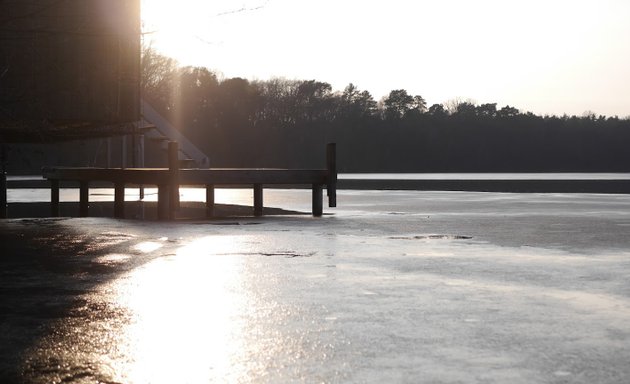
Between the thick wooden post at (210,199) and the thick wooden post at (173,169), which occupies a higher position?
the thick wooden post at (173,169)

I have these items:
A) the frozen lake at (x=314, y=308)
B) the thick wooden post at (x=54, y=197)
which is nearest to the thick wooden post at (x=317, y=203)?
the frozen lake at (x=314, y=308)

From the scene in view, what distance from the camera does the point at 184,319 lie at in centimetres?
663

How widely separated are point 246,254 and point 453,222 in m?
7.46

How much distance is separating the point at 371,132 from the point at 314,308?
→ 106507 millimetres

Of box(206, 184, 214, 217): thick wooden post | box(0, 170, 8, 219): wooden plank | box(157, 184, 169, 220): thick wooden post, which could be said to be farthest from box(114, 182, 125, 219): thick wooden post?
box(157, 184, 169, 220): thick wooden post

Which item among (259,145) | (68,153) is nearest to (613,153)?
(259,145)

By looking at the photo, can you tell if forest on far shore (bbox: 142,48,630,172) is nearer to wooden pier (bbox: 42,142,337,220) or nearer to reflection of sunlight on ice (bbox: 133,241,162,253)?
wooden pier (bbox: 42,142,337,220)

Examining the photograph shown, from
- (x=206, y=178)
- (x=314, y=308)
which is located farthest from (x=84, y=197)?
(x=314, y=308)

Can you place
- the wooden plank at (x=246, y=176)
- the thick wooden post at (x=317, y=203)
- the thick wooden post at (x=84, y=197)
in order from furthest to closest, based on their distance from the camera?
1. the thick wooden post at (x=84, y=197)
2. the thick wooden post at (x=317, y=203)
3. the wooden plank at (x=246, y=176)

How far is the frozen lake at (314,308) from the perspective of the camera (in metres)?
5.05

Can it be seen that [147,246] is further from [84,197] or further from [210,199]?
[84,197]

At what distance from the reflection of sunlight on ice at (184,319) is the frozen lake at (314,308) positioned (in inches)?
0.7

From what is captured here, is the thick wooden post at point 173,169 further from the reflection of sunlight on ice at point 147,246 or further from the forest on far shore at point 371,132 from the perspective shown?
the forest on far shore at point 371,132

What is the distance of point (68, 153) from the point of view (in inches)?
2478
